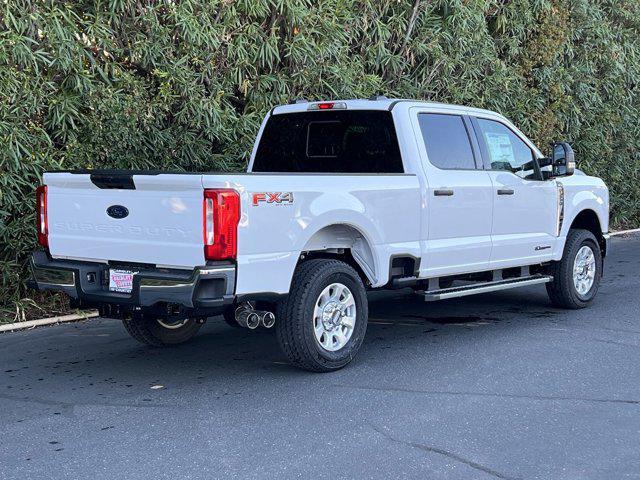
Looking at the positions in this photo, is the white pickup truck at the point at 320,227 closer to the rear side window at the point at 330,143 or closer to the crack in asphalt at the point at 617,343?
the rear side window at the point at 330,143

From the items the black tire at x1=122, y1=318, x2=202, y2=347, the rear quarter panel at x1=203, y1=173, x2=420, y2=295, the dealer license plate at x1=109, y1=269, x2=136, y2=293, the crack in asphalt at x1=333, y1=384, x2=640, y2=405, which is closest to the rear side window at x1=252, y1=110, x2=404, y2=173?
the rear quarter panel at x1=203, y1=173, x2=420, y2=295

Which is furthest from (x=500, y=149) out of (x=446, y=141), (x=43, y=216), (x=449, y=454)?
(x=449, y=454)

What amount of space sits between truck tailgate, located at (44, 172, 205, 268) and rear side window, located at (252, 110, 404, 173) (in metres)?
2.15

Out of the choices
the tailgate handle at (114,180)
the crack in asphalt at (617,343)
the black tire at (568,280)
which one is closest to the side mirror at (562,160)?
the black tire at (568,280)

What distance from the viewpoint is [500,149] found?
327 inches

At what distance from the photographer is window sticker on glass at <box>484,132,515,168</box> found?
8180 millimetres

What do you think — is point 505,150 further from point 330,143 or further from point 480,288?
point 330,143

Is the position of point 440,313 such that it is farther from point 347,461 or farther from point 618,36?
point 618,36

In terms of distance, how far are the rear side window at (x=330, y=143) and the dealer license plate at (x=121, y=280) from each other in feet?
7.59

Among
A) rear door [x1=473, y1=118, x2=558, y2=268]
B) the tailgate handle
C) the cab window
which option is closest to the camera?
the tailgate handle

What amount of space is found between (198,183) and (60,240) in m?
1.35

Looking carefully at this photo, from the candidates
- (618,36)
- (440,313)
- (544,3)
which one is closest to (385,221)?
(440,313)

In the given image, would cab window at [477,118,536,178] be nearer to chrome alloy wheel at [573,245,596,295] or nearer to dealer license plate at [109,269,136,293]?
chrome alloy wheel at [573,245,596,295]

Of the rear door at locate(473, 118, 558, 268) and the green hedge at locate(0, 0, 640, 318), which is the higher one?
the green hedge at locate(0, 0, 640, 318)
